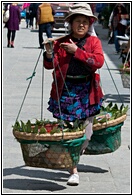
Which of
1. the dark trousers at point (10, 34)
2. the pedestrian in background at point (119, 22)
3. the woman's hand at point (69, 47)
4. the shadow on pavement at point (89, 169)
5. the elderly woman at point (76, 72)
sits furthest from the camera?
the dark trousers at point (10, 34)

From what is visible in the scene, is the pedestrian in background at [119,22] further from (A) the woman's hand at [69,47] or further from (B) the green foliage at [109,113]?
(A) the woman's hand at [69,47]

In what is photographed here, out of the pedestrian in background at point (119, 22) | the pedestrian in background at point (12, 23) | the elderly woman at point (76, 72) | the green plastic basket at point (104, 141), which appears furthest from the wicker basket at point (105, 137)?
the pedestrian in background at point (12, 23)

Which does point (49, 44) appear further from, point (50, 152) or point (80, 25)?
point (50, 152)

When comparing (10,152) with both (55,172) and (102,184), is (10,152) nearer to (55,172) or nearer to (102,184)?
(55,172)

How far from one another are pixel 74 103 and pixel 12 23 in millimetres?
17202

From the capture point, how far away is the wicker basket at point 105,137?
6.85m

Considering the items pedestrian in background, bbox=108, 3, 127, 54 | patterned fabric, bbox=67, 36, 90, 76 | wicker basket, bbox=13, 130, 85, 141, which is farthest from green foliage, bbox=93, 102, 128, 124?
pedestrian in background, bbox=108, 3, 127, 54

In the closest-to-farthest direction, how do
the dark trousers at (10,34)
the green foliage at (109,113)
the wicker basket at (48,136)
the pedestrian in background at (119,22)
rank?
the wicker basket at (48,136) < the green foliage at (109,113) < the pedestrian in background at (119,22) < the dark trousers at (10,34)

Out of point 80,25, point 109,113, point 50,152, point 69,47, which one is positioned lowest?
point 50,152

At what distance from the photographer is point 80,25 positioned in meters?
6.30

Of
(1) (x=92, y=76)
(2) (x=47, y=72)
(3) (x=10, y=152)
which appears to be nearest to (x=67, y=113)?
(1) (x=92, y=76)

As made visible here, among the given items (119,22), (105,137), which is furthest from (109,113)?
(119,22)

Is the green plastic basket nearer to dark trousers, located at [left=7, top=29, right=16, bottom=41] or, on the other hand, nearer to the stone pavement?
the stone pavement

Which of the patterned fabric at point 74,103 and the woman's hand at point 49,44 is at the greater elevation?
the woman's hand at point 49,44
